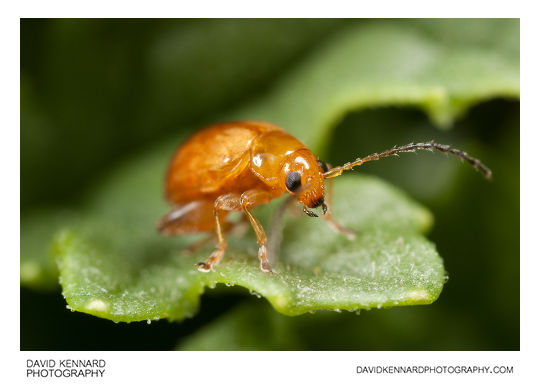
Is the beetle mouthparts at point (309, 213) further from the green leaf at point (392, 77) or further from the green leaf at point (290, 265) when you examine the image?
the green leaf at point (392, 77)

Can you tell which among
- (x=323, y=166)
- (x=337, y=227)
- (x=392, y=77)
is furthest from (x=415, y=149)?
(x=392, y=77)

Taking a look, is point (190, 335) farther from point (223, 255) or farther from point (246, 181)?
point (246, 181)

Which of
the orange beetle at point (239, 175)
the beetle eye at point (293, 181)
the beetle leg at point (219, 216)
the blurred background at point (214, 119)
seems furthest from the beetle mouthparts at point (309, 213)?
the blurred background at point (214, 119)

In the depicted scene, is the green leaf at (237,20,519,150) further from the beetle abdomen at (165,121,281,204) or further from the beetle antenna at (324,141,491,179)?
the beetle abdomen at (165,121,281,204)

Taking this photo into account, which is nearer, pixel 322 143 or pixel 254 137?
pixel 254 137
